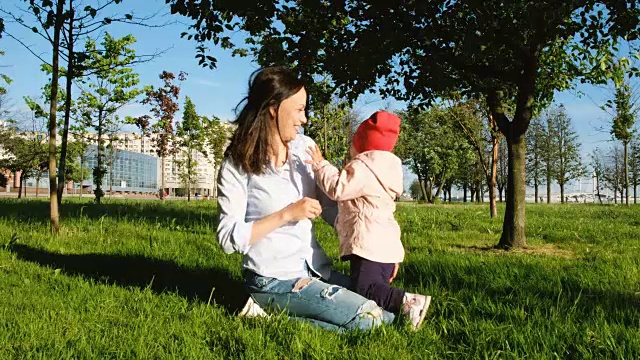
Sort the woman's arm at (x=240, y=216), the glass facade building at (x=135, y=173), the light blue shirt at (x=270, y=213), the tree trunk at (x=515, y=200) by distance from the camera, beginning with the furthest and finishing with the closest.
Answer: the glass facade building at (x=135, y=173) → the tree trunk at (x=515, y=200) → the light blue shirt at (x=270, y=213) → the woman's arm at (x=240, y=216)

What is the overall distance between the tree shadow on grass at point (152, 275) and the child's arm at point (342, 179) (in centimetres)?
115

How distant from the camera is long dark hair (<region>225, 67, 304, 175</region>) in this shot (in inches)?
124

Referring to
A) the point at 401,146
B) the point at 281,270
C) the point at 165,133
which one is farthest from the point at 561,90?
the point at 401,146

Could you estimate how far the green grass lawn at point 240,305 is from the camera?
279 centimetres

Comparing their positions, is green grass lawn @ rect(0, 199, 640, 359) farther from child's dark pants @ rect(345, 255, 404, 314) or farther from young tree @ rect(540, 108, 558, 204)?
young tree @ rect(540, 108, 558, 204)

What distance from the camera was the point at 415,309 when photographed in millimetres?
3131

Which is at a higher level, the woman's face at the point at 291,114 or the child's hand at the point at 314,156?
the woman's face at the point at 291,114

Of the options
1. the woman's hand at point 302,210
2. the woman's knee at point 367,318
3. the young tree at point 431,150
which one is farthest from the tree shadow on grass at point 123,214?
the young tree at point 431,150

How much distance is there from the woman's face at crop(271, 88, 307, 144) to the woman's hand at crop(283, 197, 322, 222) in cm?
52

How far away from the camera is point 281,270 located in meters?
3.18

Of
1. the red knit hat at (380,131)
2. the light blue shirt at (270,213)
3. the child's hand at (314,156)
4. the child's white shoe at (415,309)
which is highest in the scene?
the red knit hat at (380,131)

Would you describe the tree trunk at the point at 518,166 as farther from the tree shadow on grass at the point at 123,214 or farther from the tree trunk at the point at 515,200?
the tree shadow on grass at the point at 123,214

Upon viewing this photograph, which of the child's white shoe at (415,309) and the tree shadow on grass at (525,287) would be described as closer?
the child's white shoe at (415,309)

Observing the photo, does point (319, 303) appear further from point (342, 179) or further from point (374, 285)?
point (342, 179)
